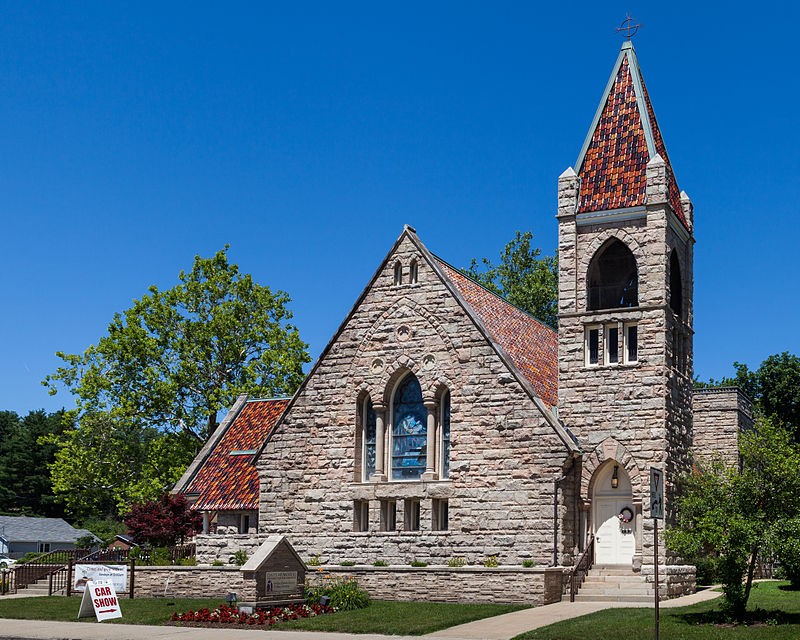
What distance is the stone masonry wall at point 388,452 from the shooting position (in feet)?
101

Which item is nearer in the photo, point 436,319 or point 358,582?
point 358,582

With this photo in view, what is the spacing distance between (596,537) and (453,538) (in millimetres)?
4251

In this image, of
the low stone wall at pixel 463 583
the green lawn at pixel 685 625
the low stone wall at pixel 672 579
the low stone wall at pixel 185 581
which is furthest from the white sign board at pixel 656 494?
the low stone wall at pixel 185 581

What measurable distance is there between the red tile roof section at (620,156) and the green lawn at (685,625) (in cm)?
1271

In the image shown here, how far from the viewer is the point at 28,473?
95500mm

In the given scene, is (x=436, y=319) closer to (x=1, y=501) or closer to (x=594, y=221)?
(x=594, y=221)

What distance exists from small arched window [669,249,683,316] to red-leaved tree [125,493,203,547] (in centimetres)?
1791

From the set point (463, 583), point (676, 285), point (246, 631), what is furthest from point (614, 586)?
point (246, 631)

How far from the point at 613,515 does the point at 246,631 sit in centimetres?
1237

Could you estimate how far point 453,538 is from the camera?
31688 millimetres

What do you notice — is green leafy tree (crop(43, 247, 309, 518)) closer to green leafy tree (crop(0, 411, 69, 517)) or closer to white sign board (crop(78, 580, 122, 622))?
white sign board (crop(78, 580, 122, 622))

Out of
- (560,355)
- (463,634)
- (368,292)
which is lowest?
(463,634)

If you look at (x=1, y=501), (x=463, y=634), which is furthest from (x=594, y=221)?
(x=1, y=501)

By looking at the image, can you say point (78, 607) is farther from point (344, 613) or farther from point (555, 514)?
point (555, 514)
